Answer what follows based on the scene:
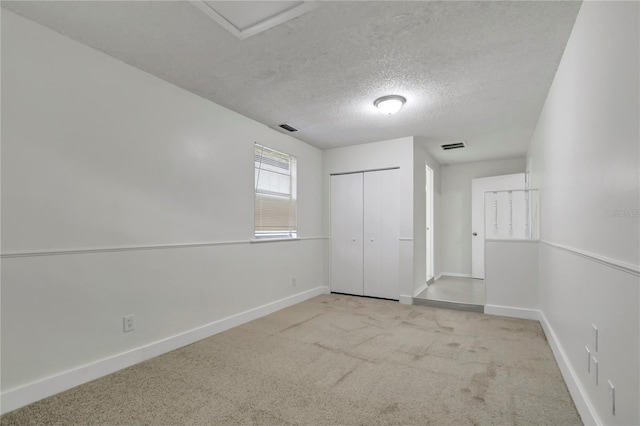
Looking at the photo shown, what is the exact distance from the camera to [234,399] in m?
1.96

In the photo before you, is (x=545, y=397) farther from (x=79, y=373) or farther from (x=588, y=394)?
(x=79, y=373)

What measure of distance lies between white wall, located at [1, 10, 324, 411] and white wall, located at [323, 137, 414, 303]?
2018mm

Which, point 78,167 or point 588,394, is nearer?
point 588,394

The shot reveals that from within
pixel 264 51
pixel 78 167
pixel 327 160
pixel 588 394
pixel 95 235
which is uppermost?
pixel 264 51

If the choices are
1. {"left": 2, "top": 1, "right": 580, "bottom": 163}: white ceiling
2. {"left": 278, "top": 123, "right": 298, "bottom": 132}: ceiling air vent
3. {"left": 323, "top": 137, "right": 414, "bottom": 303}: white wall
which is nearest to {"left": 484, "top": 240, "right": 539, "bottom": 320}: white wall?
{"left": 323, "top": 137, "right": 414, "bottom": 303}: white wall

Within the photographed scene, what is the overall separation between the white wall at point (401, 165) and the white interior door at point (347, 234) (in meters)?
0.24

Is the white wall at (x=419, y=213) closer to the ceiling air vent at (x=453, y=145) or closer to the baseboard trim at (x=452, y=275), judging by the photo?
the ceiling air vent at (x=453, y=145)

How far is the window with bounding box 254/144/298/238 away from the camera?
3.89m

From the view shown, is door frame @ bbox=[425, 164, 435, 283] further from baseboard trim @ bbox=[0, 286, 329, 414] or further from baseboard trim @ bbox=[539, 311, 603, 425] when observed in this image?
baseboard trim @ bbox=[0, 286, 329, 414]

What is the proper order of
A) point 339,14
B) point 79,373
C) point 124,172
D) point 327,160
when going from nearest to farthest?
point 339,14
point 79,373
point 124,172
point 327,160

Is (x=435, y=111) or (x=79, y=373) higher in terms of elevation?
(x=435, y=111)

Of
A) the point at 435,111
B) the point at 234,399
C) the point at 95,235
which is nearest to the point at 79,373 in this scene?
the point at 95,235

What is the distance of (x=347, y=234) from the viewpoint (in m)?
5.00

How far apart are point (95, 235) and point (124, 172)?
0.53 m
